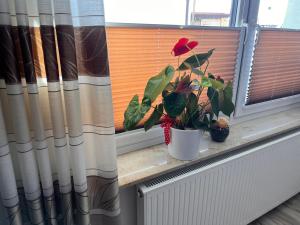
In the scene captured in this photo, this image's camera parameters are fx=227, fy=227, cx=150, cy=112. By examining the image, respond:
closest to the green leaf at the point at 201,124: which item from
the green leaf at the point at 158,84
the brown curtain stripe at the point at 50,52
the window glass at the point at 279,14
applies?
the green leaf at the point at 158,84

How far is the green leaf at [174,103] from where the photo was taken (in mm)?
923

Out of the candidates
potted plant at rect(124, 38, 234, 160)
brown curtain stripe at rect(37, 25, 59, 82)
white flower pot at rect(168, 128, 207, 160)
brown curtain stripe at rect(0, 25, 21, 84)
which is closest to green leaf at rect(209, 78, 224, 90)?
potted plant at rect(124, 38, 234, 160)

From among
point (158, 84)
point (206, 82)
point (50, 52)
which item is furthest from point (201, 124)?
point (50, 52)

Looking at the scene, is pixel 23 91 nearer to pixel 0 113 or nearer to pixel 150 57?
pixel 0 113

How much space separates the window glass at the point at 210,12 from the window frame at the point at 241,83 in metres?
0.04

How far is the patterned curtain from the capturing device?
2.15ft

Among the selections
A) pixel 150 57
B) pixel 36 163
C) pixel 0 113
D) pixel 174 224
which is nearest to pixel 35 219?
pixel 36 163

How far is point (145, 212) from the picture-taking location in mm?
1088

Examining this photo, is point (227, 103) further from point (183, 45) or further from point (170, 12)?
point (170, 12)

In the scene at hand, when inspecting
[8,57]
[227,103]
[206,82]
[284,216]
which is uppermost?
[8,57]

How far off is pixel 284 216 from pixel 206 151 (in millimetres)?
1222

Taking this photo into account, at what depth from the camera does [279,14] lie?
167 cm

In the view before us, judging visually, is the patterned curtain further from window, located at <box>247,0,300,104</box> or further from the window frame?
window, located at <box>247,0,300,104</box>

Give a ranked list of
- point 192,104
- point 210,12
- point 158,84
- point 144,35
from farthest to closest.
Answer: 1. point 210,12
2. point 144,35
3. point 192,104
4. point 158,84
